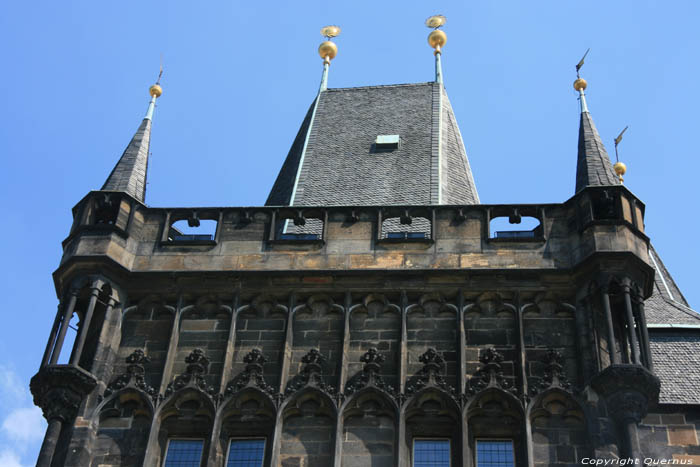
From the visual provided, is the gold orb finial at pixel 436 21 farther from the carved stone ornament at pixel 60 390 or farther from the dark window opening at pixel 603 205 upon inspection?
the carved stone ornament at pixel 60 390

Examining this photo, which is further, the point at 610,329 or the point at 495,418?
the point at 610,329

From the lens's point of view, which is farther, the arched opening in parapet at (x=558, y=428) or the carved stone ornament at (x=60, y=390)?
the carved stone ornament at (x=60, y=390)

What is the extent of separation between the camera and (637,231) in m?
17.1

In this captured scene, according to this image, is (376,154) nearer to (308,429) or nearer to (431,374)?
(431,374)

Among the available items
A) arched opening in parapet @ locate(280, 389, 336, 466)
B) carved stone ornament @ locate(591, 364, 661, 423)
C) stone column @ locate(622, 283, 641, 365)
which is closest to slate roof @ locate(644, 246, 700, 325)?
stone column @ locate(622, 283, 641, 365)

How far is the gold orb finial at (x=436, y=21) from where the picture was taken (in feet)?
96.8

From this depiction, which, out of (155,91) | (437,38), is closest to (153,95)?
(155,91)

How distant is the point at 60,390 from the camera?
51.7 feet

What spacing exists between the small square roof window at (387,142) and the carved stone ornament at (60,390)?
9.11 m

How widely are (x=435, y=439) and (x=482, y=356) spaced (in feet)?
3.89

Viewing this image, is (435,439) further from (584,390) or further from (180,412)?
(180,412)

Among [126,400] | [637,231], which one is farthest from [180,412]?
[637,231]

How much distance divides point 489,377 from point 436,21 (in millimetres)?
15161

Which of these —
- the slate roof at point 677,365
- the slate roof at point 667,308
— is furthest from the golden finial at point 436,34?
the slate roof at point 677,365
